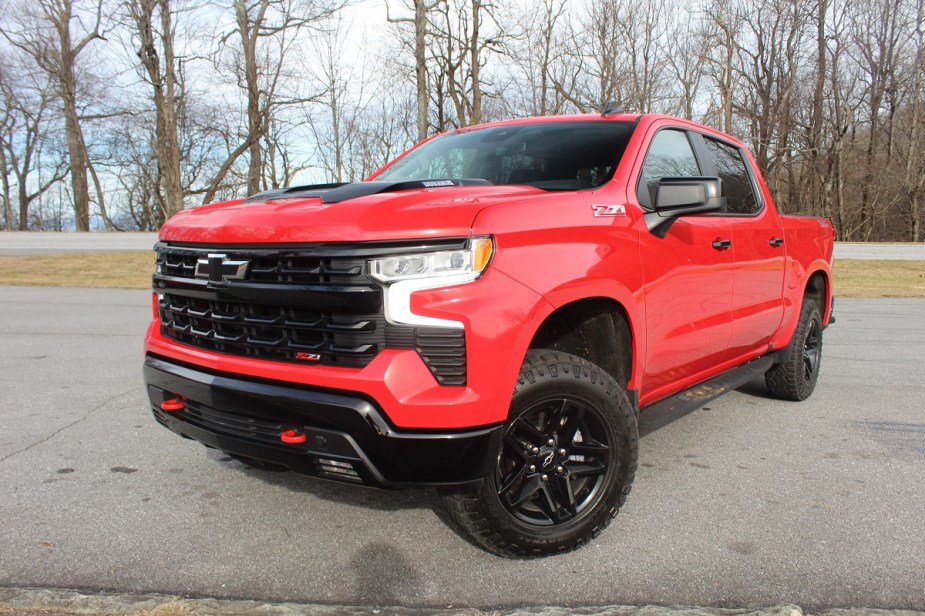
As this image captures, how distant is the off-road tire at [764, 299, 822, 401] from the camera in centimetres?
496

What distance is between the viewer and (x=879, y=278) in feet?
56.2

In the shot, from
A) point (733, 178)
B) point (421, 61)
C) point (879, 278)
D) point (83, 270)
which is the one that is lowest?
point (879, 278)

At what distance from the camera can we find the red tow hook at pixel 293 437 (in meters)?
2.34

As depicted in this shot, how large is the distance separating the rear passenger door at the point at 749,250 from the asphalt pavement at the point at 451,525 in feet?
→ 2.38

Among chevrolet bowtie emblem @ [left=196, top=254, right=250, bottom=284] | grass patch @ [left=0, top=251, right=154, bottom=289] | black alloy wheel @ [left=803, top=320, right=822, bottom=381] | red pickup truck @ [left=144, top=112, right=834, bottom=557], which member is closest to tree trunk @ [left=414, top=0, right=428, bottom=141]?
grass patch @ [left=0, top=251, right=154, bottom=289]

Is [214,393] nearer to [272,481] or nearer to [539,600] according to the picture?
[272,481]

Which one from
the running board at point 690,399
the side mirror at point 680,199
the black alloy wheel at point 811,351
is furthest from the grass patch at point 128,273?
the side mirror at point 680,199

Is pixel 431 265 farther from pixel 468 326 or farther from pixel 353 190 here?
pixel 353 190

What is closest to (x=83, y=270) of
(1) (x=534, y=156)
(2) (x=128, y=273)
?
(2) (x=128, y=273)

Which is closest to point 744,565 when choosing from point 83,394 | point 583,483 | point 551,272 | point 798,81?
point 583,483

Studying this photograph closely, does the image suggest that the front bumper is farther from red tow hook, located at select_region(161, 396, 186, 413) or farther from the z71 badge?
the z71 badge

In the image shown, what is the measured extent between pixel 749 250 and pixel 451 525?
2.45 metres

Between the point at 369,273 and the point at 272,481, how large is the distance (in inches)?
68.5

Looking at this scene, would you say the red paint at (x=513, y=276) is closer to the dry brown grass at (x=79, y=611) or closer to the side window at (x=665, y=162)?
the side window at (x=665, y=162)
